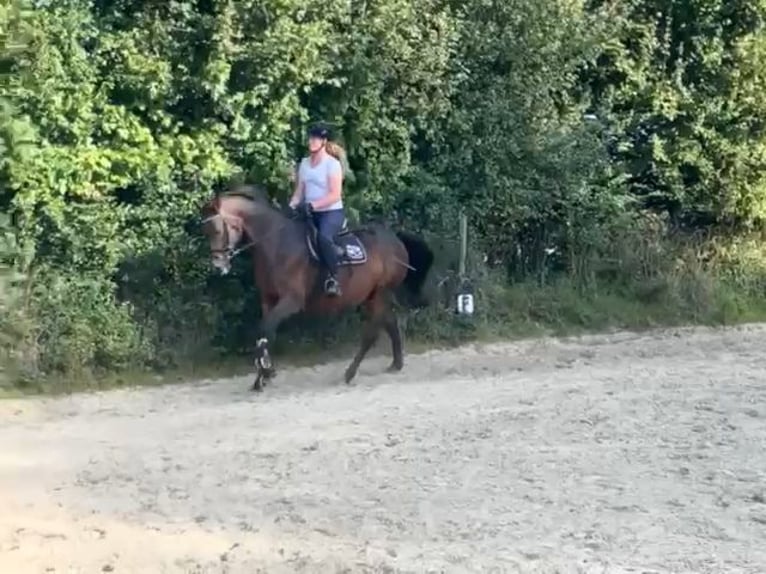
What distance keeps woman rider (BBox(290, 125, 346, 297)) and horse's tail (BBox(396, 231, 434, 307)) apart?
139cm

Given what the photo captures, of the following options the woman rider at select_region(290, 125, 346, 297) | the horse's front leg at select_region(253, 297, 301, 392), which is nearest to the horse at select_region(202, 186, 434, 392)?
the horse's front leg at select_region(253, 297, 301, 392)

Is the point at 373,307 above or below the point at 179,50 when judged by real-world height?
below

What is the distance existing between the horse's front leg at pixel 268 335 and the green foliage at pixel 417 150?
42.6 inches

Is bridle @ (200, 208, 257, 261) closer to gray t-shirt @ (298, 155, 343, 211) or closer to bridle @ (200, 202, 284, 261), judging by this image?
bridle @ (200, 202, 284, 261)

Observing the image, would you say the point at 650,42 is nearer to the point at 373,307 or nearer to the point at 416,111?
the point at 416,111

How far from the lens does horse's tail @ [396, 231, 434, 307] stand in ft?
47.2

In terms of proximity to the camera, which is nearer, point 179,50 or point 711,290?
point 179,50

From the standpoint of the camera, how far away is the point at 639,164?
1795cm

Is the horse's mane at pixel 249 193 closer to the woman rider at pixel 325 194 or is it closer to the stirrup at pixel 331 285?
the woman rider at pixel 325 194

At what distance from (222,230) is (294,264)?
2.88ft

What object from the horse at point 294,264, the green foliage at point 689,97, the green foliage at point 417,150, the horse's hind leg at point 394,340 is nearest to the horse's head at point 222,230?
the horse at point 294,264

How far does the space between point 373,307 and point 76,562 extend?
7.43 m

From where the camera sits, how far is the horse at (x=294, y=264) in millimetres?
12727

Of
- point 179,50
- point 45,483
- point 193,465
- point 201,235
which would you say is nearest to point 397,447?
point 193,465
